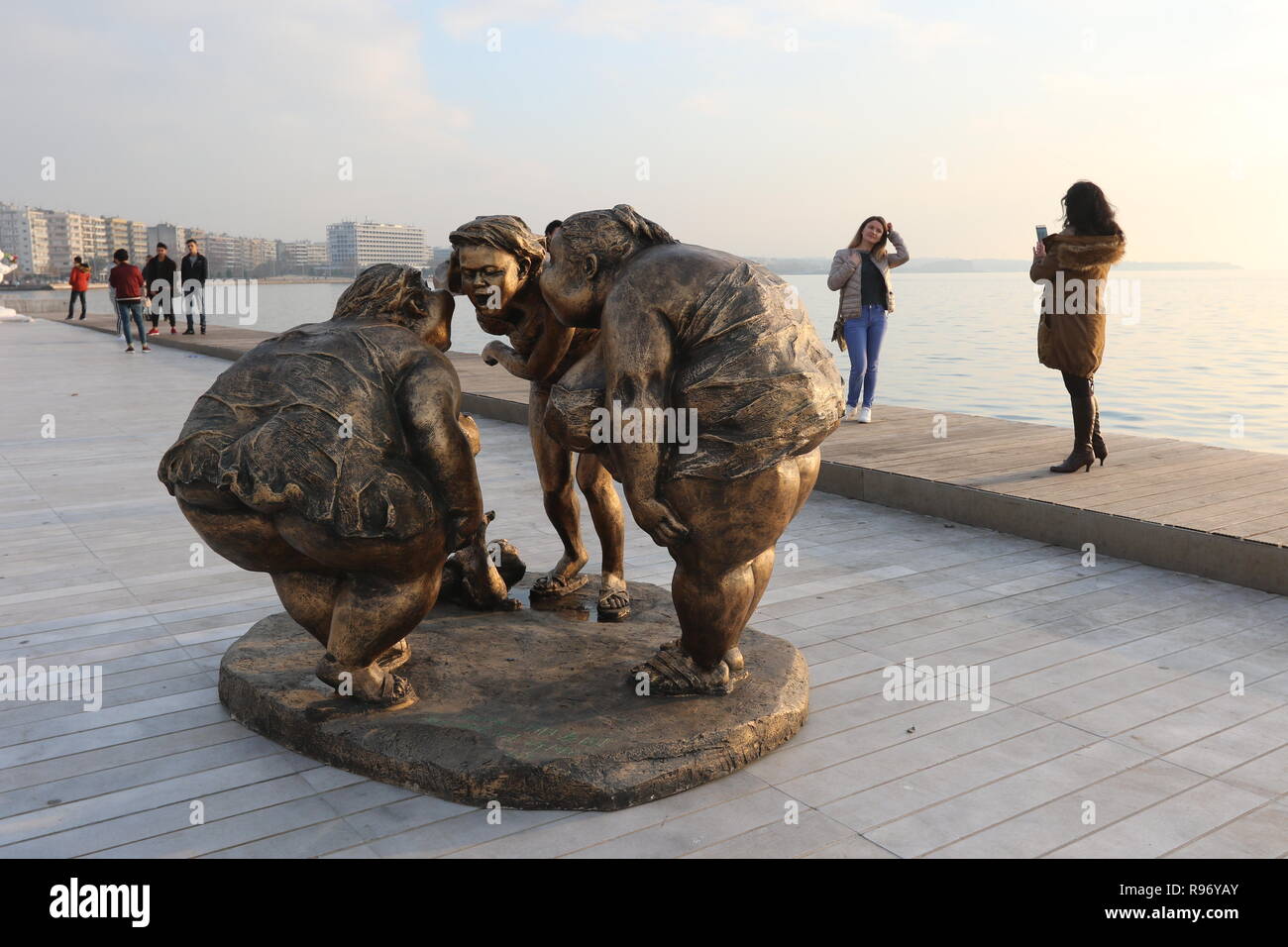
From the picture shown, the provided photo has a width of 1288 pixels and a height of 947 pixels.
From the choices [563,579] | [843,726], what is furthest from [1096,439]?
[843,726]

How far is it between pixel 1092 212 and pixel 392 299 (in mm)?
4703

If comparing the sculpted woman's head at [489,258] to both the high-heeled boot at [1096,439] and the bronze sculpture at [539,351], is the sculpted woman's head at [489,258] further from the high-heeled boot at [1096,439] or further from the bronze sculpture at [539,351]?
the high-heeled boot at [1096,439]

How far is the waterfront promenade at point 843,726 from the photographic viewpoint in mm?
2697

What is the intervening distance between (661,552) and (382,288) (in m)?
2.70

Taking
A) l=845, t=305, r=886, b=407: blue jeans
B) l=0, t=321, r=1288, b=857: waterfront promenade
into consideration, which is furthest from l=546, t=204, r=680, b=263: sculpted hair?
l=845, t=305, r=886, b=407: blue jeans

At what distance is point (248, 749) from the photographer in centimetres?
319

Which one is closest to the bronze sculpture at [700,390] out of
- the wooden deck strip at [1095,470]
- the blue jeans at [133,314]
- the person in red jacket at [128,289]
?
the wooden deck strip at [1095,470]

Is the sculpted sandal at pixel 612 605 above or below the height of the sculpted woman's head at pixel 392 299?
below

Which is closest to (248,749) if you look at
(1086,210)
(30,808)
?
(30,808)

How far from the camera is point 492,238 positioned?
3582mm

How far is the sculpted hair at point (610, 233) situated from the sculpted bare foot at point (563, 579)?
164cm

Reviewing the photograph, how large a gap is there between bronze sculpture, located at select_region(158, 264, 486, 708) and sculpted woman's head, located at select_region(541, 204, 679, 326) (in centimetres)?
42

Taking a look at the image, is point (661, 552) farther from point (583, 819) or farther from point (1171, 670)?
point (583, 819)
